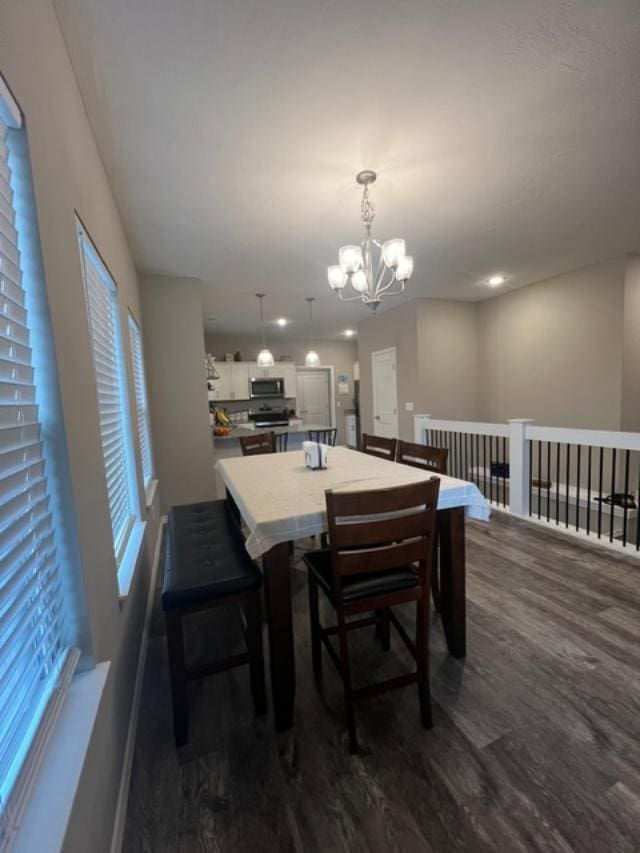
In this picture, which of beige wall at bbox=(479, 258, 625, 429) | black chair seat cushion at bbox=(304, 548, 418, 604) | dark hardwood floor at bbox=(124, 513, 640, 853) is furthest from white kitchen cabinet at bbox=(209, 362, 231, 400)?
black chair seat cushion at bbox=(304, 548, 418, 604)

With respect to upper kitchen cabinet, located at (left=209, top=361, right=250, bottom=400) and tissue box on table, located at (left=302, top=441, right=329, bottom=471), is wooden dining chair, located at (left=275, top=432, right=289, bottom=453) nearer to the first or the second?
tissue box on table, located at (left=302, top=441, right=329, bottom=471)

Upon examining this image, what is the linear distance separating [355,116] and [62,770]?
253 cm

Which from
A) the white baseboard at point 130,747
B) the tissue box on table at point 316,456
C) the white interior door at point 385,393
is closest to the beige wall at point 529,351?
the white interior door at point 385,393

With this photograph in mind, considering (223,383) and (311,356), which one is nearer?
(311,356)

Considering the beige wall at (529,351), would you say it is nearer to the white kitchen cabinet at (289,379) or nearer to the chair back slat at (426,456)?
the white kitchen cabinet at (289,379)

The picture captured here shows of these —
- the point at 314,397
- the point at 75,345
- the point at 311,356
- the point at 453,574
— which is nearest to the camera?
the point at 75,345

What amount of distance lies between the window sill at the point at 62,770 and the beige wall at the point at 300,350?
688 cm

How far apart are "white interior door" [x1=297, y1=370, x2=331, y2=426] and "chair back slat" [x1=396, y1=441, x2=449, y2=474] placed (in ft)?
17.9

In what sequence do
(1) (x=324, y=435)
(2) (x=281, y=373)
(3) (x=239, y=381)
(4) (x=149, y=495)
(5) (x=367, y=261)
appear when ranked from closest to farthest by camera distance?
(5) (x=367, y=261) < (4) (x=149, y=495) < (1) (x=324, y=435) < (3) (x=239, y=381) < (2) (x=281, y=373)

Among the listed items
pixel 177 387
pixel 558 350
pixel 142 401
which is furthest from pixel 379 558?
pixel 558 350

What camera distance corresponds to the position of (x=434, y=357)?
5.38 meters

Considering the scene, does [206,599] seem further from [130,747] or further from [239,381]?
[239,381]

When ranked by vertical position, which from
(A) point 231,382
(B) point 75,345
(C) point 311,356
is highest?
(C) point 311,356

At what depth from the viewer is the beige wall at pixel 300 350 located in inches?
293
